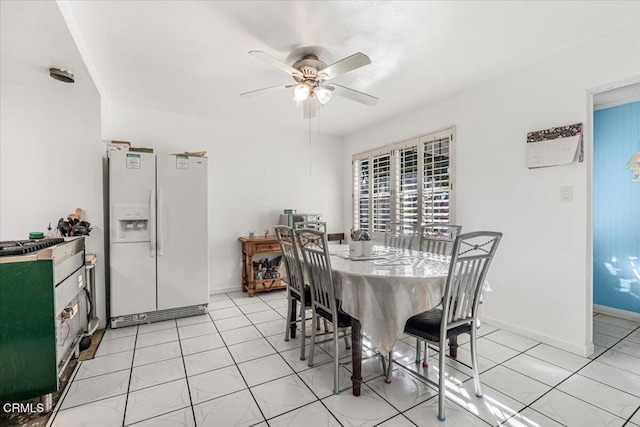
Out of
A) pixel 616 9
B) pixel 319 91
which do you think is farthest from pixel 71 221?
pixel 616 9

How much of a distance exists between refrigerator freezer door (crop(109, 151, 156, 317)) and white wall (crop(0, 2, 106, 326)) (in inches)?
5.4

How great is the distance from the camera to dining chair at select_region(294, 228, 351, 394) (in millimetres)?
1896

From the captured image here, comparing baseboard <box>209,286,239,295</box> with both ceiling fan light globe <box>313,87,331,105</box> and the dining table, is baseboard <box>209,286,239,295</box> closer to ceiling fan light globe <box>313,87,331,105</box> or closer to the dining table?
the dining table

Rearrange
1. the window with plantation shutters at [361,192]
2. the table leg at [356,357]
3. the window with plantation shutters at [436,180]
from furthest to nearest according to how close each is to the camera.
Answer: the window with plantation shutters at [361,192], the window with plantation shutters at [436,180], the table leg at [356,357]

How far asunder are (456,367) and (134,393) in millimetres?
2245

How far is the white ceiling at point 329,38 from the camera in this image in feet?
6.15

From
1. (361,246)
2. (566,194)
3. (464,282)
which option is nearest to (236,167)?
(361,246)

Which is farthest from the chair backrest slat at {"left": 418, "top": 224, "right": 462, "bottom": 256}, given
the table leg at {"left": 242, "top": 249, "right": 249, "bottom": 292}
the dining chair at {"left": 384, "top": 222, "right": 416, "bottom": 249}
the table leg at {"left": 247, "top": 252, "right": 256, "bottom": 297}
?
the table leg at {"left": 242, "top": 249, "right": 249, "bottom": 292}

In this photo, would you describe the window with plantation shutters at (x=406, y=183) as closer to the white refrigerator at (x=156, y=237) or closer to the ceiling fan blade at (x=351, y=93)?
the ceiling fan blade at (x=351, y=93)

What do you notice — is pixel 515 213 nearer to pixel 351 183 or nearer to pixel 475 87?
pixel 475 87

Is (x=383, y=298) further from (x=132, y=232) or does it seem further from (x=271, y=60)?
(x=132, y=232)

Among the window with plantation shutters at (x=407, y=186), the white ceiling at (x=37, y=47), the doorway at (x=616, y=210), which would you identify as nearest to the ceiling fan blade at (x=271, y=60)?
the white ceiling at (x=37, y=47)

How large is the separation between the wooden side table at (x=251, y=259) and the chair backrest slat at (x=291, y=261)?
148 cm

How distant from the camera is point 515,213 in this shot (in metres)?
2.77
